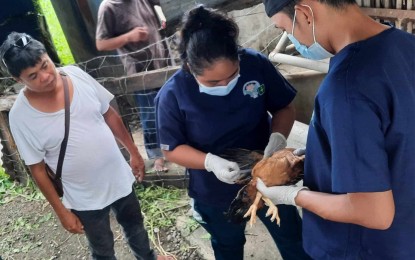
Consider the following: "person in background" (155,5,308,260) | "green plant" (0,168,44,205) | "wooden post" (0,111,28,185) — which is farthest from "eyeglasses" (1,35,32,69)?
"green plant" (0,168,44,205)

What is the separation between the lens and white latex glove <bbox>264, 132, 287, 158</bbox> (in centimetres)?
201

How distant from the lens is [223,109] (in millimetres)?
2002

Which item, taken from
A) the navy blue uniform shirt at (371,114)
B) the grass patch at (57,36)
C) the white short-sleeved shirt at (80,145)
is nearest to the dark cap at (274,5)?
the navy blue uniform shirt at (371,114)

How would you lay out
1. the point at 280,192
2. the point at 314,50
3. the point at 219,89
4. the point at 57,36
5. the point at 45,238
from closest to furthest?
the point at 314,50, the point at 280,192, the point at 219,89, the point at 45,238, the point at 57,36

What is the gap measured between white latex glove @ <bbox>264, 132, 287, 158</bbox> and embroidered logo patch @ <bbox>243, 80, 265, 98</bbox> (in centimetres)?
25

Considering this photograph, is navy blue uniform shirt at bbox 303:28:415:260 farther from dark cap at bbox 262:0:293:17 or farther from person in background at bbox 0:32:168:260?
person in background at bbox 0:32:168:260

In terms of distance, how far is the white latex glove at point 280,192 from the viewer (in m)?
1.58

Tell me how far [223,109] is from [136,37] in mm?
2141

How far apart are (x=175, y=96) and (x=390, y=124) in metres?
Result: 1.14

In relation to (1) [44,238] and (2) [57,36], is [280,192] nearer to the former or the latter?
(1) [44,238]

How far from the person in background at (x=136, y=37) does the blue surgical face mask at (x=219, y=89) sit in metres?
1.83

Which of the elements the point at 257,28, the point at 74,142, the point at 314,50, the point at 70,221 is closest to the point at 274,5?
the point at 314,50

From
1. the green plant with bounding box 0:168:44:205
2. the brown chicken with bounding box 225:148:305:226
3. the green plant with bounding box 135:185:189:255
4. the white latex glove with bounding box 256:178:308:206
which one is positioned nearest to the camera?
the white latex glove with bounding box 256:178:308:206

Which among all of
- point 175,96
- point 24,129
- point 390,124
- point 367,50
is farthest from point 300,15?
point 24,129
